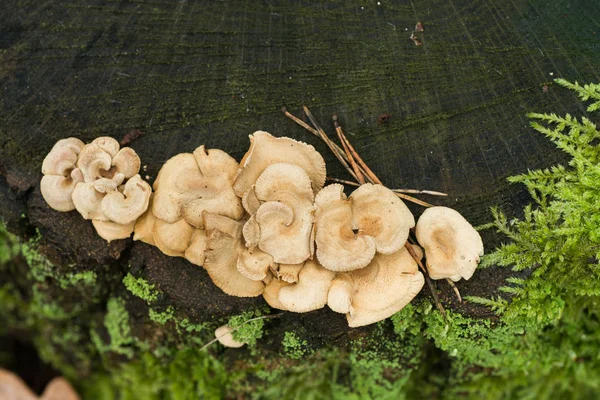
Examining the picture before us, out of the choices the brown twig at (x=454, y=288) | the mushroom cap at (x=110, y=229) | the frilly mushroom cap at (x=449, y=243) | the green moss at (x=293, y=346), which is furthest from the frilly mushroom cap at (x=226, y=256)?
the brown twig at (x=454, y=288)

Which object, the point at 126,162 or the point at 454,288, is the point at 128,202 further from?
the point at 454,288

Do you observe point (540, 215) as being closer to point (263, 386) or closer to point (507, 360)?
point (507, 360)

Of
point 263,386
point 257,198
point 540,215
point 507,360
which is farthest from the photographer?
point 263,386

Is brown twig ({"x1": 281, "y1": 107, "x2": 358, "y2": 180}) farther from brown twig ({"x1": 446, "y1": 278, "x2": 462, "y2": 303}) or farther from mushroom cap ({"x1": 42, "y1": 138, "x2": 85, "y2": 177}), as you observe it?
mushroom cap ({"x1": 42, "y1": 138, "x2": 85, "y2": 177})

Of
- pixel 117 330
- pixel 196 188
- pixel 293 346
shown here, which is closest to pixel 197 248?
pixel 196 188

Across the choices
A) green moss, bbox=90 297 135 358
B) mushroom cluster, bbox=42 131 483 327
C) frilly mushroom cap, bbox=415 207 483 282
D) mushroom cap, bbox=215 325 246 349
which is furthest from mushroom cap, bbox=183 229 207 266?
frilly mushroom cap, bbox=415 207 483 282

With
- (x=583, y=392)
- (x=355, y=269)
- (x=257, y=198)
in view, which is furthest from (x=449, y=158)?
(x=583, y=392)
